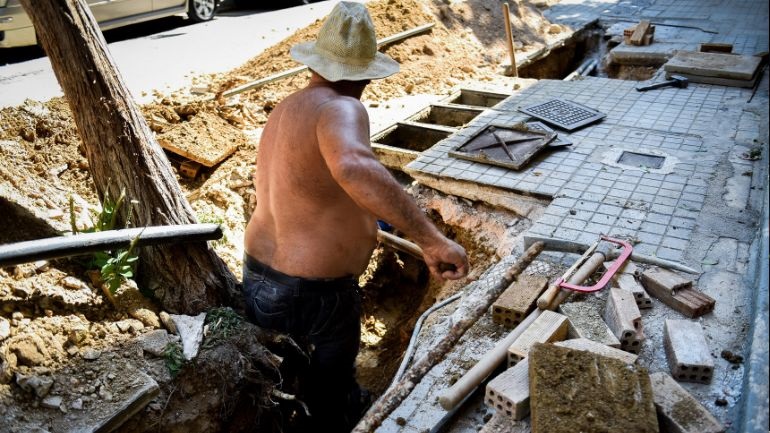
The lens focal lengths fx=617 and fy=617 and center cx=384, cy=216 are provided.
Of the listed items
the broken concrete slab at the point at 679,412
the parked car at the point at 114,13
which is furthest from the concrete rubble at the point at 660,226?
the parked car at the point at 114,13

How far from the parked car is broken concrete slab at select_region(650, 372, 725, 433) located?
954 centimetres

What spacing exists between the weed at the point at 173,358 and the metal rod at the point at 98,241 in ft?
2.09

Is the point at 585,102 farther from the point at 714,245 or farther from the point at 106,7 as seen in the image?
the point at 106,7

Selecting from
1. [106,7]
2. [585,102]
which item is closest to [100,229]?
[585,102]

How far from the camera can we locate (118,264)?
367cm

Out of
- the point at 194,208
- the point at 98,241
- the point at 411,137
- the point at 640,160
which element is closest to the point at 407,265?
the point at 411,137

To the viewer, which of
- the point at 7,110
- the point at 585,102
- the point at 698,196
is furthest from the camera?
the point at 585,102

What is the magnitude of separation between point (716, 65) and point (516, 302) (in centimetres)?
570

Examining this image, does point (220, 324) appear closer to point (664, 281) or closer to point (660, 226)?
point (664, 281)

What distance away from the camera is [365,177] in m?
2.63

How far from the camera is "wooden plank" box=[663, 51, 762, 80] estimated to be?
7266 millimetres

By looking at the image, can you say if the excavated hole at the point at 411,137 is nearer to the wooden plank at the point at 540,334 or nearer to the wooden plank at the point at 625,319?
the wooden plank at the point at 625,319

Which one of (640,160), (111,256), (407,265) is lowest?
(407,265)

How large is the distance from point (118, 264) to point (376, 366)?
7.49ft
